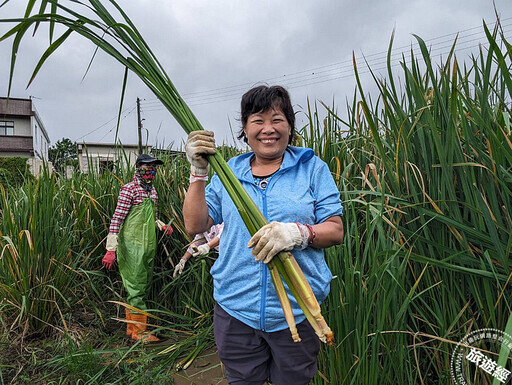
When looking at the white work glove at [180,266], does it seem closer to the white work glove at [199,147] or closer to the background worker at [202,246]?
the background worker at [202,246]

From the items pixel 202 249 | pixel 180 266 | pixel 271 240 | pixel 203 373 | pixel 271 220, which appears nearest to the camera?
pixel 271 240

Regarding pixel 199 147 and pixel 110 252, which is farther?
pixel 110 252

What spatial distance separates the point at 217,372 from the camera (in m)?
2.41

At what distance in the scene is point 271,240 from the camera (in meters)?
1.05

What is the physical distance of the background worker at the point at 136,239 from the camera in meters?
2.94

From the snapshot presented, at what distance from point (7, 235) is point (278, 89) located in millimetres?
2870

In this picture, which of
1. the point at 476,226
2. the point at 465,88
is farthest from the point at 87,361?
the point at 465,88

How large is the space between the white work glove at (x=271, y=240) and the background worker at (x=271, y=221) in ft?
0.55

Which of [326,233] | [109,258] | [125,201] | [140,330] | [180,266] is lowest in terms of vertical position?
[140,330]

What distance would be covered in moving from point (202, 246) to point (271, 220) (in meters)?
1.64
